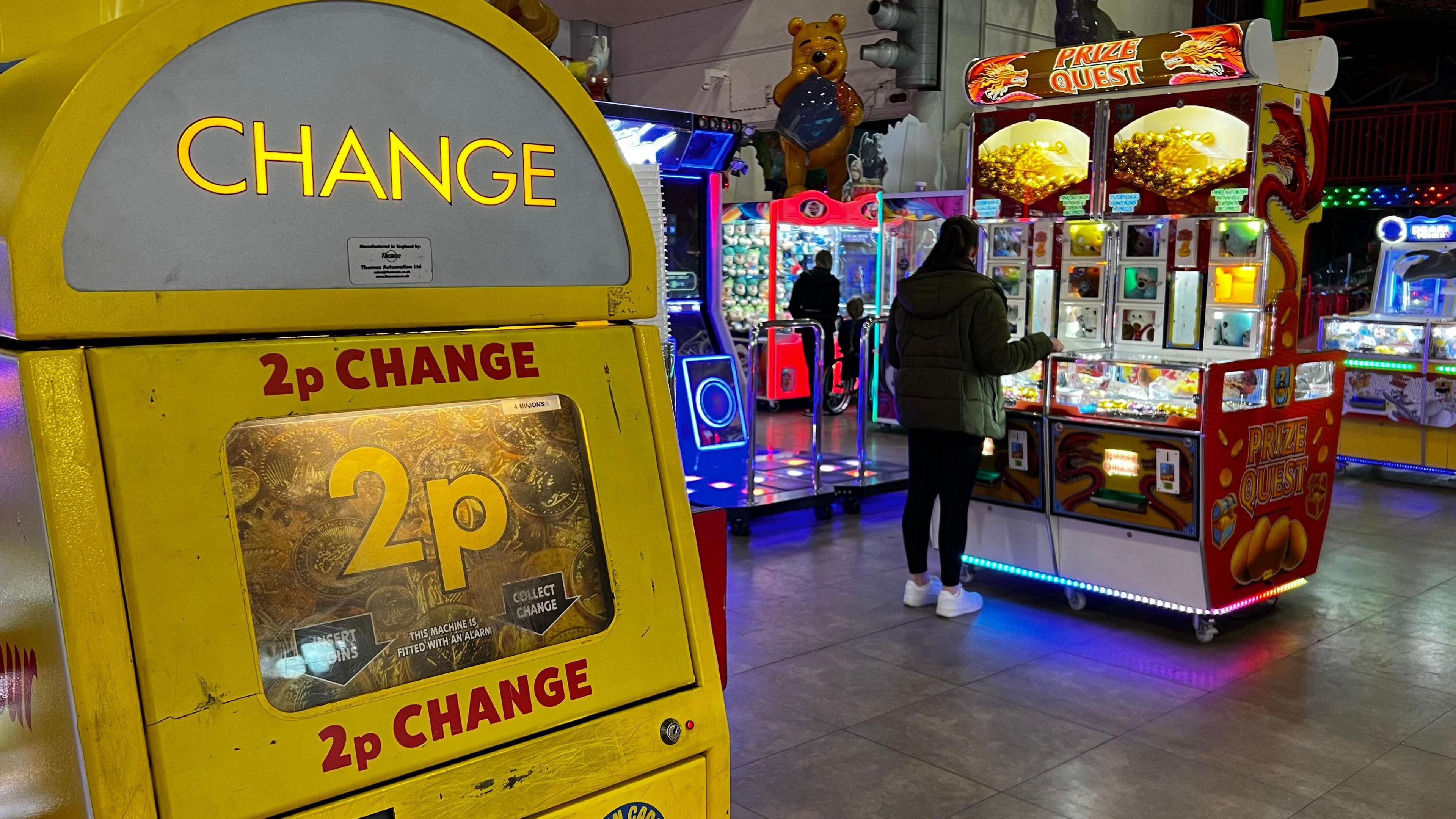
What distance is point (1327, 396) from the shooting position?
5020 mm

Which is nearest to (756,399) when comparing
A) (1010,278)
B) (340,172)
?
(1010,278)

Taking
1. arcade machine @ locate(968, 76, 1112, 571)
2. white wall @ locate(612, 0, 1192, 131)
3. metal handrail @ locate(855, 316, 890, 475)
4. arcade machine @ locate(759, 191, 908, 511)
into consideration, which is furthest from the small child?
arcade machine @ locate(968, 76, 1112, 571)

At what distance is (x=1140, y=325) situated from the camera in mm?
5234

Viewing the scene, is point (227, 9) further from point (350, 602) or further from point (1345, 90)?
point (1345, 90)

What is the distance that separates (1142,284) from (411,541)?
4.47 metres

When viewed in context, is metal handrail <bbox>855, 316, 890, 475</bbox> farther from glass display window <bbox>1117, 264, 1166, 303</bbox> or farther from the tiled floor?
glass display window <bbox>1117, 264, 1166, 303</bbox>

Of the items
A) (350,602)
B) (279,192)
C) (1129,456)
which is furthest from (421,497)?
(1129,456)

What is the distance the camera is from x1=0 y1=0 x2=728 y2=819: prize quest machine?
1173 millimetres

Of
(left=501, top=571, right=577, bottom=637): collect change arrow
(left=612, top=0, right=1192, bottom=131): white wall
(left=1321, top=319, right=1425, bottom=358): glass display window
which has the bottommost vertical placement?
(left=1321, top=319, right=1425, bottom=358): glass display window

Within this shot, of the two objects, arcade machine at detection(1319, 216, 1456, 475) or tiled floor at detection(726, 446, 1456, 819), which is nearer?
tiled floor at detection(726, 446, 1456, 819)

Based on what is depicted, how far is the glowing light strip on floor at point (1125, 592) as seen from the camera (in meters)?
4.50

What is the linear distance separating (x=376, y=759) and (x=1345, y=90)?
52.5 ft

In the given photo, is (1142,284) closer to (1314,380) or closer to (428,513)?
(1314,380)

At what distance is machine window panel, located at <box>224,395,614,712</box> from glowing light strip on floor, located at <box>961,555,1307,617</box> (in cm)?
360
